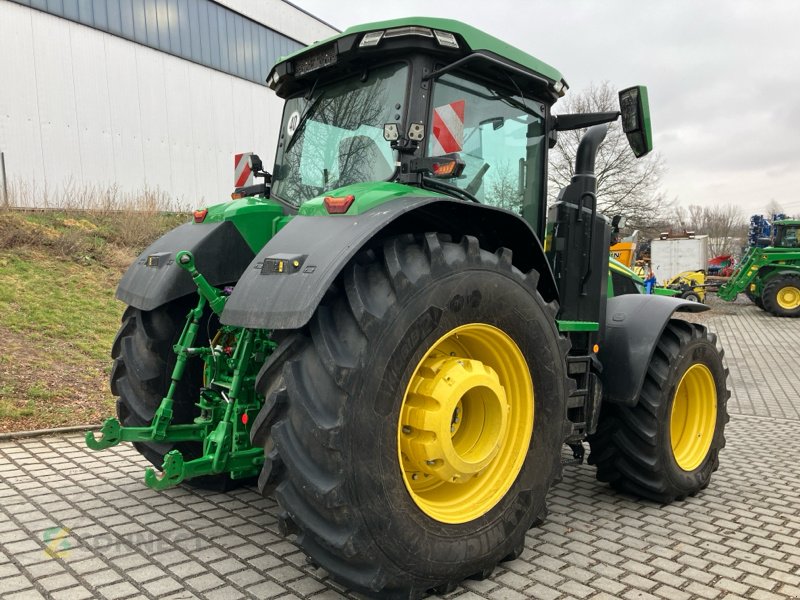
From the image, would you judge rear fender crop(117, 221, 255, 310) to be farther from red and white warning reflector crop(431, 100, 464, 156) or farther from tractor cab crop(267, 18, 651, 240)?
red and white warning reflector crop(431, 100, 464, 156)

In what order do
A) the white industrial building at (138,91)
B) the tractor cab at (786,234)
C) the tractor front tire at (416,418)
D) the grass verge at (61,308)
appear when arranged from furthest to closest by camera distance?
the tractor cab at (786,234) < the white industrial building at (138,91) < the grass verge at (61,308) < the tractor front tire at (416,418)

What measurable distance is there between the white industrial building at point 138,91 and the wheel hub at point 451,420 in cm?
1345

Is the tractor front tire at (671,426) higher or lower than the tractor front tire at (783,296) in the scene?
higher

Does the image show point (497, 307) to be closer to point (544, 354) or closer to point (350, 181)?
point (544, 354)

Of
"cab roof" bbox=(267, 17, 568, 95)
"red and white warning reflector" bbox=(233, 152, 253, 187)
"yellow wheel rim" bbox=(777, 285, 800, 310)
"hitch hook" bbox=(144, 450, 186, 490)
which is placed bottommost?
"yellow wheel rim" bbox=(777, 285, 800, 310)

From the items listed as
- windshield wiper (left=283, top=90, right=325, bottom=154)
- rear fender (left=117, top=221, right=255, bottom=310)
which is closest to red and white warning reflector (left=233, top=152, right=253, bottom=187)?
windshield wiper (left=283, top=90, right=325, bottom=154)

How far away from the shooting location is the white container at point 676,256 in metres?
24.5

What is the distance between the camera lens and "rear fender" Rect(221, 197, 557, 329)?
228 centimetres

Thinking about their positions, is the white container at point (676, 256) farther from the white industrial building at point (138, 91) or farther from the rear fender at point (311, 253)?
the rear fender at point (311, 253)

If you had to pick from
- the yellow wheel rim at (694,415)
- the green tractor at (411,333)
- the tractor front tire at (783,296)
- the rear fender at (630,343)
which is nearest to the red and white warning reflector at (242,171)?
the green tractor at (411,333)

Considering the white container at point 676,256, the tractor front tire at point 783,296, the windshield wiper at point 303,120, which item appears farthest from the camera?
the white container at point 676,256

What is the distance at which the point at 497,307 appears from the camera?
9.08 ft

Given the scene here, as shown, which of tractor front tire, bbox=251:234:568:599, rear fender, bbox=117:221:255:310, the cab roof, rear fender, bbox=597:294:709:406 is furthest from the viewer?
rear fender, bbox=597:294:709:406

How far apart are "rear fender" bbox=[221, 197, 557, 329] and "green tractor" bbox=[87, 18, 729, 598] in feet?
0.04
